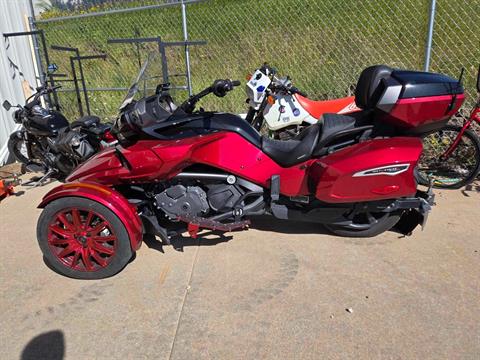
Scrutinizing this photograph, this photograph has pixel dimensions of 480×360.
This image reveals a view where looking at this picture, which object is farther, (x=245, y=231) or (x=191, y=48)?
(x=191, y=48)

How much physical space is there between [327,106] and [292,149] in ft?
6.75

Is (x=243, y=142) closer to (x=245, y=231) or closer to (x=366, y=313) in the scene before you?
(x=245, y=231)

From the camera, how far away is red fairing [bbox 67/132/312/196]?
2.76 metres

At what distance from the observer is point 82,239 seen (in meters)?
2.87

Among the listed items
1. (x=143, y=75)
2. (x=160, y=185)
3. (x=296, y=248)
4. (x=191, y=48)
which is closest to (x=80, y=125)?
(x=143, y=75)

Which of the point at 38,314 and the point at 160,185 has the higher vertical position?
the point at 160,185

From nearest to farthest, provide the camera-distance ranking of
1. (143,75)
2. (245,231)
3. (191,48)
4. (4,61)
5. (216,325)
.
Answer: (216,325) < (143,75) < (245,231) < (4,61) < (191,48)

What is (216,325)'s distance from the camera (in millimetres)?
2404

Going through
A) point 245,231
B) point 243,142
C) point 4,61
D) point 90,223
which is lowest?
point 245,231

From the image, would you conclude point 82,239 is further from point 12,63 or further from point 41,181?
point 12,63

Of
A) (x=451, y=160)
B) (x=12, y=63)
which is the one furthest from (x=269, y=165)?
(x=12, y=63)

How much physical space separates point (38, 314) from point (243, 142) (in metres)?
1.83

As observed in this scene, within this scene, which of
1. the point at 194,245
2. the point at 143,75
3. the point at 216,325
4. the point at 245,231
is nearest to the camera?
the point at 216,325

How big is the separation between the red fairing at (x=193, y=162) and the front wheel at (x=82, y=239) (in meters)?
0.30
